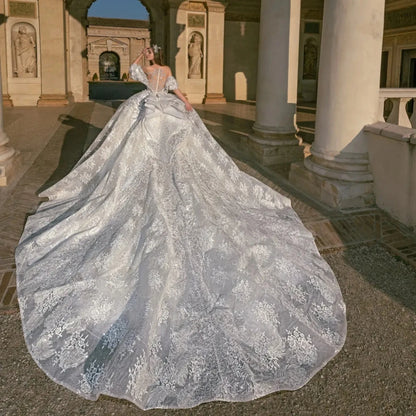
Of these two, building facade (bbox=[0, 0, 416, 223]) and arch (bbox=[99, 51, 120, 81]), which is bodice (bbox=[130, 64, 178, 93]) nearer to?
building facade (bbox=[0, 0, 416, 223])

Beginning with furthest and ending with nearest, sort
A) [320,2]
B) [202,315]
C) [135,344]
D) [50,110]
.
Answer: [320,2]
[50,110]
[202,315]
[135,344]

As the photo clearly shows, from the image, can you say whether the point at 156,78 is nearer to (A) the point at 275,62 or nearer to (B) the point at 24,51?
(A) the point at 275,62

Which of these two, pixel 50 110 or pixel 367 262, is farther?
pixel 50 110

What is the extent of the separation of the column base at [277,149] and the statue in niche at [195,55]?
1031 centimetres

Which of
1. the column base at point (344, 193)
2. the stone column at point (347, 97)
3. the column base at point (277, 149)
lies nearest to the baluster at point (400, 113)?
the stone column at point (347, 97)

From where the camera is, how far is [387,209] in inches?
215

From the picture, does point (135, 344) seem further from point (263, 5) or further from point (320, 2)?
point (320, 2)

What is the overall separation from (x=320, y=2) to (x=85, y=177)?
56.5ft

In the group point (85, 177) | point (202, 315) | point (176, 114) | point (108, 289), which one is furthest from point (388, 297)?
point (85, 177)

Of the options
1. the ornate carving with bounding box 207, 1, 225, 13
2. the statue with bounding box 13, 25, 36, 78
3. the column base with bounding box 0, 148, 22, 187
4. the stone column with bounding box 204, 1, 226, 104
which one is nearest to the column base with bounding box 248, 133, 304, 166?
the column base with bounding box 0, 148, 22, 187

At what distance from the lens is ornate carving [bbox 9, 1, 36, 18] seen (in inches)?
591

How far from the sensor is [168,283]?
3.20 meters

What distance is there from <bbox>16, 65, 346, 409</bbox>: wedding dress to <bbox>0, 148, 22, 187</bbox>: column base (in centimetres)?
163

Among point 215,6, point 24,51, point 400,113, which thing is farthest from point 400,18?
point 24,51
